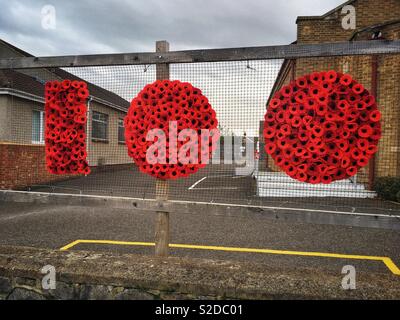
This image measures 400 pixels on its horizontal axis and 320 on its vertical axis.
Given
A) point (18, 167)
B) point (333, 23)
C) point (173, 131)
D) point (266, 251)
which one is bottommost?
point (266, 251)

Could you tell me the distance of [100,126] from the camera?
15.6 ft

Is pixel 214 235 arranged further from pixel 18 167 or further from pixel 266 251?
pixel 18 167

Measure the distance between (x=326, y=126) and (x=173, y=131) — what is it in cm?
145

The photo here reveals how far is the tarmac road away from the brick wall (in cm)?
233

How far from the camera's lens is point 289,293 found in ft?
7.48

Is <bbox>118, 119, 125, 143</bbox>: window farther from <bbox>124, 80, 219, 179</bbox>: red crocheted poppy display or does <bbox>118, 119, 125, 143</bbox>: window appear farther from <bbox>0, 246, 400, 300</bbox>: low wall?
<bbox>0, 246, 400, 300</bbox>: low wall

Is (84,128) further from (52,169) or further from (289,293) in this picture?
(289,293)

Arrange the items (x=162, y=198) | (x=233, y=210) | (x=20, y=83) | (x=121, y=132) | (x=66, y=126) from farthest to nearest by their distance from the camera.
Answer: (x=20, y=83)
(x=121, y=132)
(x=66, y=126)
(x=162, y=198)
(x=233, y=210)

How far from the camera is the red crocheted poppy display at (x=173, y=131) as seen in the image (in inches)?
117

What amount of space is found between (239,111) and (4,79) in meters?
12.2

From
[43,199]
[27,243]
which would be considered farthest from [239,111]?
[27,243]

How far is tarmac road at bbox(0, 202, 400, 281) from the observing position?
471cm

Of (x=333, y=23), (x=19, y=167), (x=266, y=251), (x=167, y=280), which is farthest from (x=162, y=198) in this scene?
(x=333, y=23)

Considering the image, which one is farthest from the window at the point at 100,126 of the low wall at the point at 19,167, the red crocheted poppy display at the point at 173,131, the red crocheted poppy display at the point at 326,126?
the low wall at the point at 19,167
